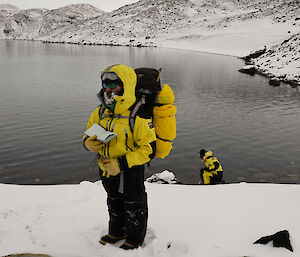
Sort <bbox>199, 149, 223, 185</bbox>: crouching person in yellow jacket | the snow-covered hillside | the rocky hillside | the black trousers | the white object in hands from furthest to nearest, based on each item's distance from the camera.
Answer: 1. the snow-covered hillside
2. the rocky hillside
3. <bbox>199, 149, 223, 185</bbox>: crouching person in yellow jacket
4. the black trousers
5. the white object in hands

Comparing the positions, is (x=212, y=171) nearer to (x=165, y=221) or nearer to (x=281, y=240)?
(x=165, y=221)

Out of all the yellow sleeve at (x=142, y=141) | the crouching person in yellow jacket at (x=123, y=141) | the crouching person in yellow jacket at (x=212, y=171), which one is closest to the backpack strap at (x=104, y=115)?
the crouching person in yellow jacket at (x=123, y=141)

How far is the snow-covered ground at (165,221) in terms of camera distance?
13.8 ft

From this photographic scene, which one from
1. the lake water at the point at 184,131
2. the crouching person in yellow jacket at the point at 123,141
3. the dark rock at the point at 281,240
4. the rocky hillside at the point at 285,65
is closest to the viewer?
the crouching person in yellow jacket at the point at 123,141

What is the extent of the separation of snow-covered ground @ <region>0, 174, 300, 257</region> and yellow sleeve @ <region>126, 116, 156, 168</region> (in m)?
1.50

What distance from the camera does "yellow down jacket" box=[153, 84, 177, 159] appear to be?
12.1ft

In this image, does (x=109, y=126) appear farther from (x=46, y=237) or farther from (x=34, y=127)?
(x=34, y=127)

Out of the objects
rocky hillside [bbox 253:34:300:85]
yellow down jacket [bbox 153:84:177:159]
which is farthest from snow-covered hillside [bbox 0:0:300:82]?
yellow down jacket [bbox 153:84:177:159]

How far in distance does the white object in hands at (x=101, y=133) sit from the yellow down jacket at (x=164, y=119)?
2.06 ft

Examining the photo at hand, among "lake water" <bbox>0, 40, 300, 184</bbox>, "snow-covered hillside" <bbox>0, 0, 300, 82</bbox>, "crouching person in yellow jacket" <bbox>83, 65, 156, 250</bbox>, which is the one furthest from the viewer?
"snow-covered hillside" <bbox>0, 0, 300, 82</bbox>

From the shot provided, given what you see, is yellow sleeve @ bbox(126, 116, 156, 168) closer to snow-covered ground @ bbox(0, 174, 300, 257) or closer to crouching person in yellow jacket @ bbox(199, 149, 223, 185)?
snow-covered ground @ bbox(0, 174, 300, 257)

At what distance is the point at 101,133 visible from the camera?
359 cm

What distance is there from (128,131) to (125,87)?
574 mm

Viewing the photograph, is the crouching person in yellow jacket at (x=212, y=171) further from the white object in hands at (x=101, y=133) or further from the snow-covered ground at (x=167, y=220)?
the white object in hands at (x=101, y=133)
